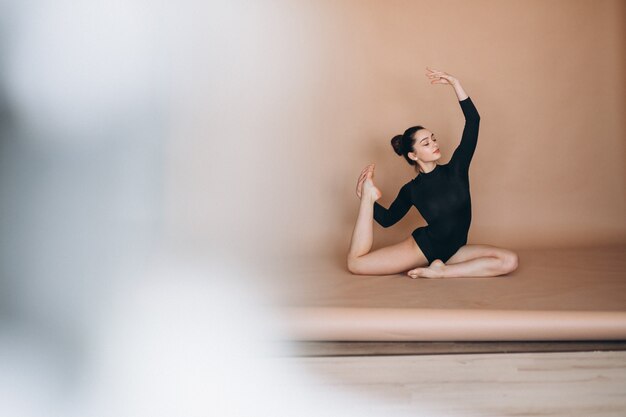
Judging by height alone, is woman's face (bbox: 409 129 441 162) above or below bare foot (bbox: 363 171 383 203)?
above

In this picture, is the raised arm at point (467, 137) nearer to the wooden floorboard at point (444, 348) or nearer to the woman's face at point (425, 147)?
the woman's face at point (425, 147)

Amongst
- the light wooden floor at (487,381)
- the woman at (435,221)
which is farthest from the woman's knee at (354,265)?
the light wooden floor at (487,381)

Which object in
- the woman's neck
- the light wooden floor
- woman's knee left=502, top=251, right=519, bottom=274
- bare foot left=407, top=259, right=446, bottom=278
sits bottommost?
the light wooden floor

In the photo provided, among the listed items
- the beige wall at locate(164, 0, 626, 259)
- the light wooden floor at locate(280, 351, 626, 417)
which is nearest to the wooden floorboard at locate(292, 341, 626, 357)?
the light wooden floor at locate(280, 351, 626, 417)

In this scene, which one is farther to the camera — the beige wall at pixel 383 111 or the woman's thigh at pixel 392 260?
the beige wall at pixel 383 111

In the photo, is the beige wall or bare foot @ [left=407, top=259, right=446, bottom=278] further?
the beige wall

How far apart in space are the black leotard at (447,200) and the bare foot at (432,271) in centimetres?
4

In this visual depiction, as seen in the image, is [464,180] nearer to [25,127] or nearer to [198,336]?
[198,336]

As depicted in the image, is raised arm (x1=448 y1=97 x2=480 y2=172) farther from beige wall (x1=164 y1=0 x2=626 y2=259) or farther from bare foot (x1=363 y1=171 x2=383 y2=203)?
beige wall (x1=164 y1=0 x2=626 y2=259)

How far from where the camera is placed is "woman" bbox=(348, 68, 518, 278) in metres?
2.00

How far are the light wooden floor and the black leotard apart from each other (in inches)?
21.3

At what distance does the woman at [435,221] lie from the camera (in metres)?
2.00

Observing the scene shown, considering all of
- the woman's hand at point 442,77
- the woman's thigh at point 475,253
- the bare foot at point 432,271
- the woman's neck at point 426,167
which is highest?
the woman's hand at point 442,77

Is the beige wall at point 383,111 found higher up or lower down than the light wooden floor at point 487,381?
higher up
